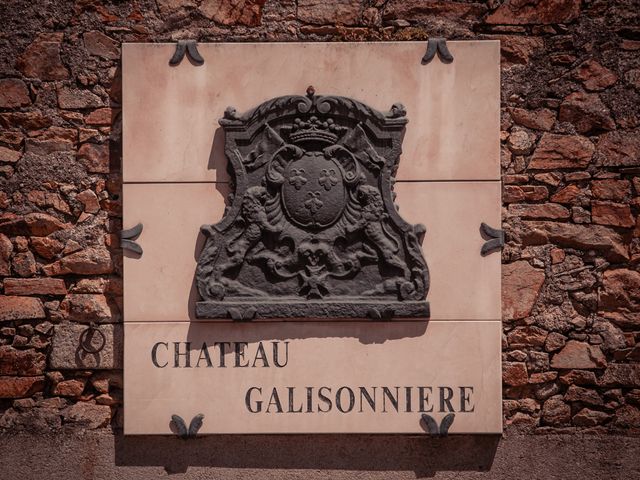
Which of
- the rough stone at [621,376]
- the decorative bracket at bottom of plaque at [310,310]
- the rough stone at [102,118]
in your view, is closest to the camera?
the decorative bracket at bottom of plaque at [310,310]

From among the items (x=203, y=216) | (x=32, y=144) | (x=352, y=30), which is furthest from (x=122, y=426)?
(x=352, y=30)

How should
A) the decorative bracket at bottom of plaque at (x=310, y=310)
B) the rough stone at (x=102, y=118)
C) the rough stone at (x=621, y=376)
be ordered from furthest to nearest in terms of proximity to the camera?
the rough stone at (x=102, y=118), the rough stone at (x=621, y=376), the decorative bracket at bottom of plaque at (x=310, y=310)

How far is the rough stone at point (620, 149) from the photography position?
3992 mm

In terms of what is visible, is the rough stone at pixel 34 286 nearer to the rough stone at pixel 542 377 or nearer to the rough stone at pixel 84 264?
the rough stone at pixel 84 264

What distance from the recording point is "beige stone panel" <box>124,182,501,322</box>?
393 centimetres

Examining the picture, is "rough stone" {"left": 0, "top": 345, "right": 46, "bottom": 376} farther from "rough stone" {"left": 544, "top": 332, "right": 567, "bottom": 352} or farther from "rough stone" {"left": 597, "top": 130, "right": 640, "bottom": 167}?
"rough stone" {"left": 597, "top": 130, "right": 640, "bottom": 167}

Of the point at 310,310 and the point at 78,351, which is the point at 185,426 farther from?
the point at 310,310

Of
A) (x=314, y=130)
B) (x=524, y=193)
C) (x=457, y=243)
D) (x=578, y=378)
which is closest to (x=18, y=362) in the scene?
(x=314, y=130)

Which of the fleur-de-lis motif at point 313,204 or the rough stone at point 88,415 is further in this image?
the rough stone at point 88,415

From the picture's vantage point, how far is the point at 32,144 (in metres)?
4.05

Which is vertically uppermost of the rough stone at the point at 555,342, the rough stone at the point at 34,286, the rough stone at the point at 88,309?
the rough stone at the point at 34,286

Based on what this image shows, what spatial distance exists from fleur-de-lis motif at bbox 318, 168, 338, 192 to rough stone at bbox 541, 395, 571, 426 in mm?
1694

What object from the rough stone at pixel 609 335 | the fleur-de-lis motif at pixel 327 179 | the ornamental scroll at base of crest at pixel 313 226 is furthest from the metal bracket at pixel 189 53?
the rough stone at pixel 609 335

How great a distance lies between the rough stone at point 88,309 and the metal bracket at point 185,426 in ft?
2.23
